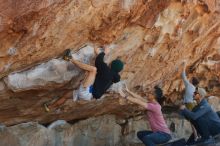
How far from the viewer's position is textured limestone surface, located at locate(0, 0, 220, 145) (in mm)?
6453

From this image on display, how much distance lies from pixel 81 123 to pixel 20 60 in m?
3.36

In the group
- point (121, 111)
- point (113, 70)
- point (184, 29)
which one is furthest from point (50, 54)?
point (121, 111)

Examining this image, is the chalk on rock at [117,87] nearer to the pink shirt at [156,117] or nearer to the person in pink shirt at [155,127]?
the person in pink shirt at [155,127]

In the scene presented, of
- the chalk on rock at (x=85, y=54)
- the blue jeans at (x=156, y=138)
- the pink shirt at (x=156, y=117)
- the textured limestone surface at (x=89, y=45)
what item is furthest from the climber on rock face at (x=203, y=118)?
the chalk on rock at (x=85, y=54)

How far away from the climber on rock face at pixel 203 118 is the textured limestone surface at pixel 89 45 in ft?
4.14

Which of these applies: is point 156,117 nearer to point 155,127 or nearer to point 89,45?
point 155,127

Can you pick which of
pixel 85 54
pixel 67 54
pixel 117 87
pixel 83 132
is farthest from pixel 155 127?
pixel 83 132

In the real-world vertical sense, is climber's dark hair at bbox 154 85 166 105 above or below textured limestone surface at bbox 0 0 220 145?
below

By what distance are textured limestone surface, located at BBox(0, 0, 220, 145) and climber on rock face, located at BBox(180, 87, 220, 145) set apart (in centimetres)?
126

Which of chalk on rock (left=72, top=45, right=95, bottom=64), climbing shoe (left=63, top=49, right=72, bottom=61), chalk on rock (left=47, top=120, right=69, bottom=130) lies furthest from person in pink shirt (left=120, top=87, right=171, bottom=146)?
chalk on rock (left=47, top=120, right=69, bottom=130)

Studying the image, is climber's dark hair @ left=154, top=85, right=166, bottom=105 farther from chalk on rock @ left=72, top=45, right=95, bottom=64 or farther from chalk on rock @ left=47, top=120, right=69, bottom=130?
chalk on rock @ left=72, top=45, right=95, bottom=64

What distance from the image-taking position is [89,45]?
24.3 ft

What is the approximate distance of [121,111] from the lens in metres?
10.6

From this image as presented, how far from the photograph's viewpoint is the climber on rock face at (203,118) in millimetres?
7828
